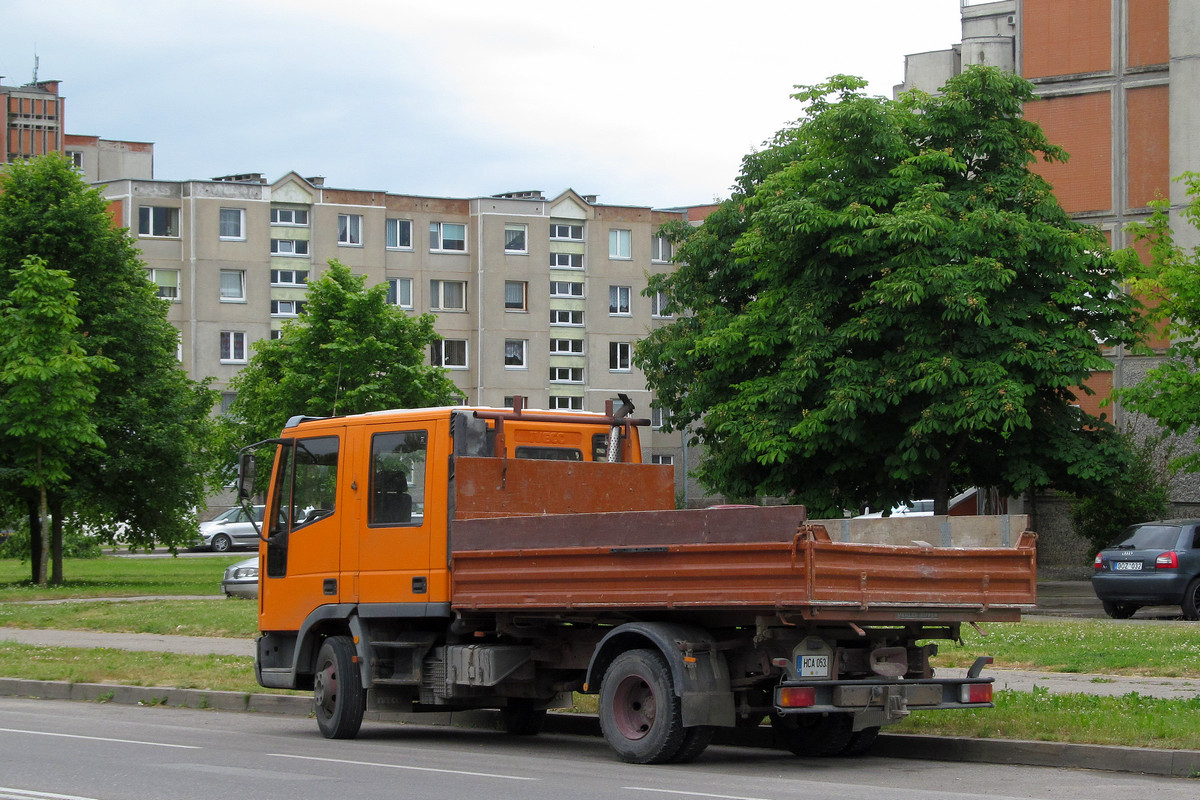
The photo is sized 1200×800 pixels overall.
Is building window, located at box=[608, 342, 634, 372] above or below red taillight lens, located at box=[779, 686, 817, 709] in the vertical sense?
above

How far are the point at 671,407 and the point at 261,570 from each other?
27334 millimetres

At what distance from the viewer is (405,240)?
78500 millimetres

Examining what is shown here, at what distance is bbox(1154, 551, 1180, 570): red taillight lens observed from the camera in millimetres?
23594

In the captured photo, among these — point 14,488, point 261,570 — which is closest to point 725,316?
point 14,488

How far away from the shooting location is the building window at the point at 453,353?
78.7 meters

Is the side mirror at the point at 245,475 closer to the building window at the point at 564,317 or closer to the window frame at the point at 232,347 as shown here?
the window frame at the point at 232,347

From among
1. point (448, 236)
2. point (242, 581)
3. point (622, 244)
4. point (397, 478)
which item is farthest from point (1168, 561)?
point (622, 244)

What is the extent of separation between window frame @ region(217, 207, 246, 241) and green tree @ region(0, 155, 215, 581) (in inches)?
1334

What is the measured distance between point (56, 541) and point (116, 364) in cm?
476

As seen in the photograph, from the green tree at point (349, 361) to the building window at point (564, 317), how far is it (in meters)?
25.1

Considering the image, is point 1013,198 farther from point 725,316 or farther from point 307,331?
point 307,331

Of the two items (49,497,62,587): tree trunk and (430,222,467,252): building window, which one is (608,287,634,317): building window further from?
(49,497,62,587): tree trunk

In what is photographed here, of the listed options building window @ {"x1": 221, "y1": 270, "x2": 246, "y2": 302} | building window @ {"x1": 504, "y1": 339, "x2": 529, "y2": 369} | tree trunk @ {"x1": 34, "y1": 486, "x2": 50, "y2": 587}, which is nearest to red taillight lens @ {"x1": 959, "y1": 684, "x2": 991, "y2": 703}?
tree trunk @ {"x1": 34, "y1": 486, "x2": 50, "y2": 587}

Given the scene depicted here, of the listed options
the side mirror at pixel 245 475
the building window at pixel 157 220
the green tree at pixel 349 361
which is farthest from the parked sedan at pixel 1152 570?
the building window at pixel 157 220
